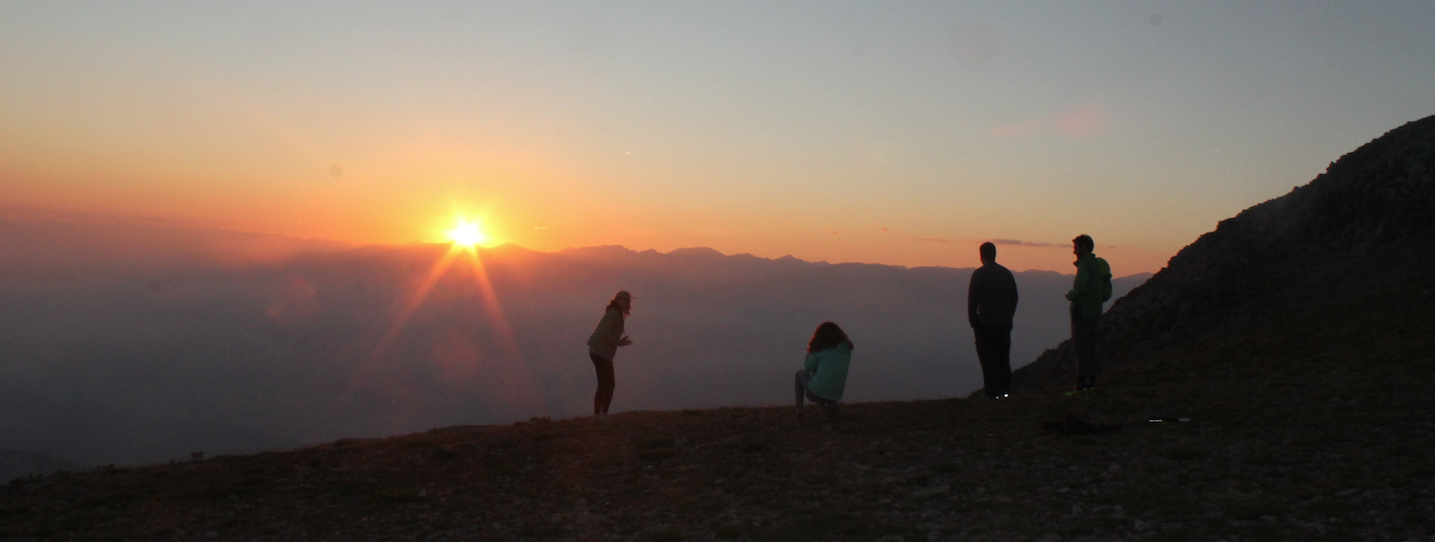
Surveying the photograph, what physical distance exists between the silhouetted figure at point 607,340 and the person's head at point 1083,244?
23.6 feet

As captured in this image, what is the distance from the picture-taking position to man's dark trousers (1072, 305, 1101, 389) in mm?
14203

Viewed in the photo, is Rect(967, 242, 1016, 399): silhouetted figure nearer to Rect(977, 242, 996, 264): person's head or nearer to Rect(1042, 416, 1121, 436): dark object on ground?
Rect(977, 242, 996, 264): person's head

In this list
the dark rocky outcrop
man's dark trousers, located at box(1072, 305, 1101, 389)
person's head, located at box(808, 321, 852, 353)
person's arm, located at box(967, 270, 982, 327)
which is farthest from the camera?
the dark rocky outcrop

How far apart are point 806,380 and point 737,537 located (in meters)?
4.93

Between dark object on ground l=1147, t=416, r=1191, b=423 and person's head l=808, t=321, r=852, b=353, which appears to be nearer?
dark object on ground l=1147, t=416, r=1191, b=423

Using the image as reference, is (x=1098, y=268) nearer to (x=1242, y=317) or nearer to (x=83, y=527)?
(x=1242, y=317)

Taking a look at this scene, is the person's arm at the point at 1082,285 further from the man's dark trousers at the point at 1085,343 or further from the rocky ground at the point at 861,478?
the rocky ground at the point at 861,478

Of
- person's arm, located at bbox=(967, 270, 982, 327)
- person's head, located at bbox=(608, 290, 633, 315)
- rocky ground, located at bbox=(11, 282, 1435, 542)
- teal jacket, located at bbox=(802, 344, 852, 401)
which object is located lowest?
rocky ground, located at bbox=(11, 282, 1435, 542)

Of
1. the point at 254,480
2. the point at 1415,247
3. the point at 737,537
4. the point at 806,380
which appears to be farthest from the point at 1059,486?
the point at 1415,247

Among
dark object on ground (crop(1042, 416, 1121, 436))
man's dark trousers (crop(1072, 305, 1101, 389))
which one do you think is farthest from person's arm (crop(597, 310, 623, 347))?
man's dark trousers (crop(1072, 305, 1101, 389))

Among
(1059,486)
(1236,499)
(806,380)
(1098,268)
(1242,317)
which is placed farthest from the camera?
(1242,317)

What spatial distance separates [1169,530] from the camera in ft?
23.1

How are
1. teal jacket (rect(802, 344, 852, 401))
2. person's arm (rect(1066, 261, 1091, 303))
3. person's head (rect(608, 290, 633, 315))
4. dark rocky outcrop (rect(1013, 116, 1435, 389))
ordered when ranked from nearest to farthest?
1. teal jacket (rect(802, 344, 852, 401))
2. person's arm (rect(1066, 261, 1091, 303))
3. person's head (rect(608, 290, 633, 315))
4. dark rocky outcrop (rect(1013, 116, 1435, 389))

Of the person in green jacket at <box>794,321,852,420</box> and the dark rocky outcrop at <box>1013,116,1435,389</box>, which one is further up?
the dark rocky outcrop at <box>1013,116,1435,389</box>
